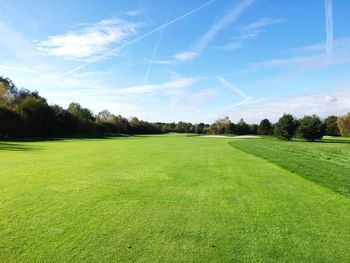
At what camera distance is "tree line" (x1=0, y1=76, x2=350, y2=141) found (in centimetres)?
5706

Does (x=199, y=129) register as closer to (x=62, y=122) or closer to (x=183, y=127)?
(x=183, y=127)

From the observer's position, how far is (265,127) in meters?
93.4


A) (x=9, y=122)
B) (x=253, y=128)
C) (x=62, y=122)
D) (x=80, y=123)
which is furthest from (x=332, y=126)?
(x=9, y=122)

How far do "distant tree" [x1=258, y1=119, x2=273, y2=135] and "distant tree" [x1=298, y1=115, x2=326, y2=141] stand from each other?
3470 cm

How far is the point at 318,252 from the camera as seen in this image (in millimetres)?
5219

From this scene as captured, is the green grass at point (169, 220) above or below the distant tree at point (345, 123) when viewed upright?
below

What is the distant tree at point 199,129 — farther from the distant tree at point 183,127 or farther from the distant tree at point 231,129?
the distant tree at point 231,129

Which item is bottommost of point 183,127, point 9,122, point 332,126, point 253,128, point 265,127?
point 9,122

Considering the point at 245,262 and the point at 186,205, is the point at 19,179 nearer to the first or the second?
the point at 186,205

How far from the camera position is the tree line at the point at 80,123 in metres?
57.1

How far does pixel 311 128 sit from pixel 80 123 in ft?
186

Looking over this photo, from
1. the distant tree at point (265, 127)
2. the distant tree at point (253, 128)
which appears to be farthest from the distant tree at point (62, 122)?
the distant tree at point (253, 128)

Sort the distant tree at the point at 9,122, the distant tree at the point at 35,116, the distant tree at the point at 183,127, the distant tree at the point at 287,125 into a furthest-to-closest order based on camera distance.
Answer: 1. the distant tree at the point at 183,127
2. the distant tree at the point at 35,116
3. the distant tree at the point at 287,125
4. the distant tree at the point at 9,122

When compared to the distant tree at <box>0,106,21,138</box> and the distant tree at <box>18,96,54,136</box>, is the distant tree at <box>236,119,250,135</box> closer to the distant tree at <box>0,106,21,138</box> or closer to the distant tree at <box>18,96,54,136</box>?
the distant tree at <box>18,96,54,136</box>
